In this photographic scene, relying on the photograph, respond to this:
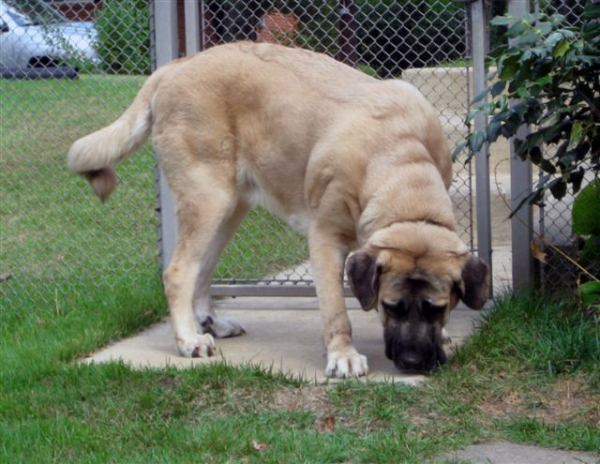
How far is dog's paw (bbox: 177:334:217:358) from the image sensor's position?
554 centimetres

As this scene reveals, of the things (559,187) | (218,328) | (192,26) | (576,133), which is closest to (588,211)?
(559,187)

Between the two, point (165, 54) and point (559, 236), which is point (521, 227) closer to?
point (559, 236)

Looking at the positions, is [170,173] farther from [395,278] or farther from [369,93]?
[395,278]

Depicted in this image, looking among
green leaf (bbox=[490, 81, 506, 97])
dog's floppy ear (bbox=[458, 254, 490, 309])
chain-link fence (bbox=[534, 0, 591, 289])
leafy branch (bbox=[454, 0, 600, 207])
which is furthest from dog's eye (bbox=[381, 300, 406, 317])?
chain-link fence (bbox=[534, 0, 591, 289])

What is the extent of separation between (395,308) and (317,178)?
885 millimetres

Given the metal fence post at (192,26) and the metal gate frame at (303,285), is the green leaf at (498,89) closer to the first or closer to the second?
the metal gate frame at (303,285)

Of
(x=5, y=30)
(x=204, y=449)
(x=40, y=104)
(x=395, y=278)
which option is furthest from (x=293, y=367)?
(x=40, y=104)

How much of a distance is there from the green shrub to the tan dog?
1.83 metres

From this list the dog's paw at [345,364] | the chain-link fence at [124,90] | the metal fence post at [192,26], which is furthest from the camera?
the chain-link fence at [124,90]

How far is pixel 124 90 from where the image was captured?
28.8 feet

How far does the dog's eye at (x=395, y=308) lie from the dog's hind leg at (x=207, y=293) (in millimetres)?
1454

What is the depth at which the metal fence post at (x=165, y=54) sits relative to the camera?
662 centimetres

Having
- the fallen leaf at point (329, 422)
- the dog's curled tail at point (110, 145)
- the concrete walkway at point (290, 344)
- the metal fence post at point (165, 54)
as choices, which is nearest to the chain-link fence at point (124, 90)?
the metal fence post at point (165, 54)

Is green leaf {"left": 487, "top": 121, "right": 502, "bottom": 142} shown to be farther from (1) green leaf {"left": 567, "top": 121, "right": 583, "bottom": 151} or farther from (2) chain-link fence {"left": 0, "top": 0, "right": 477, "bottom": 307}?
(2) chain-link fence {"left": 0, "top": 0, "right": 477, "bottom": 307}
